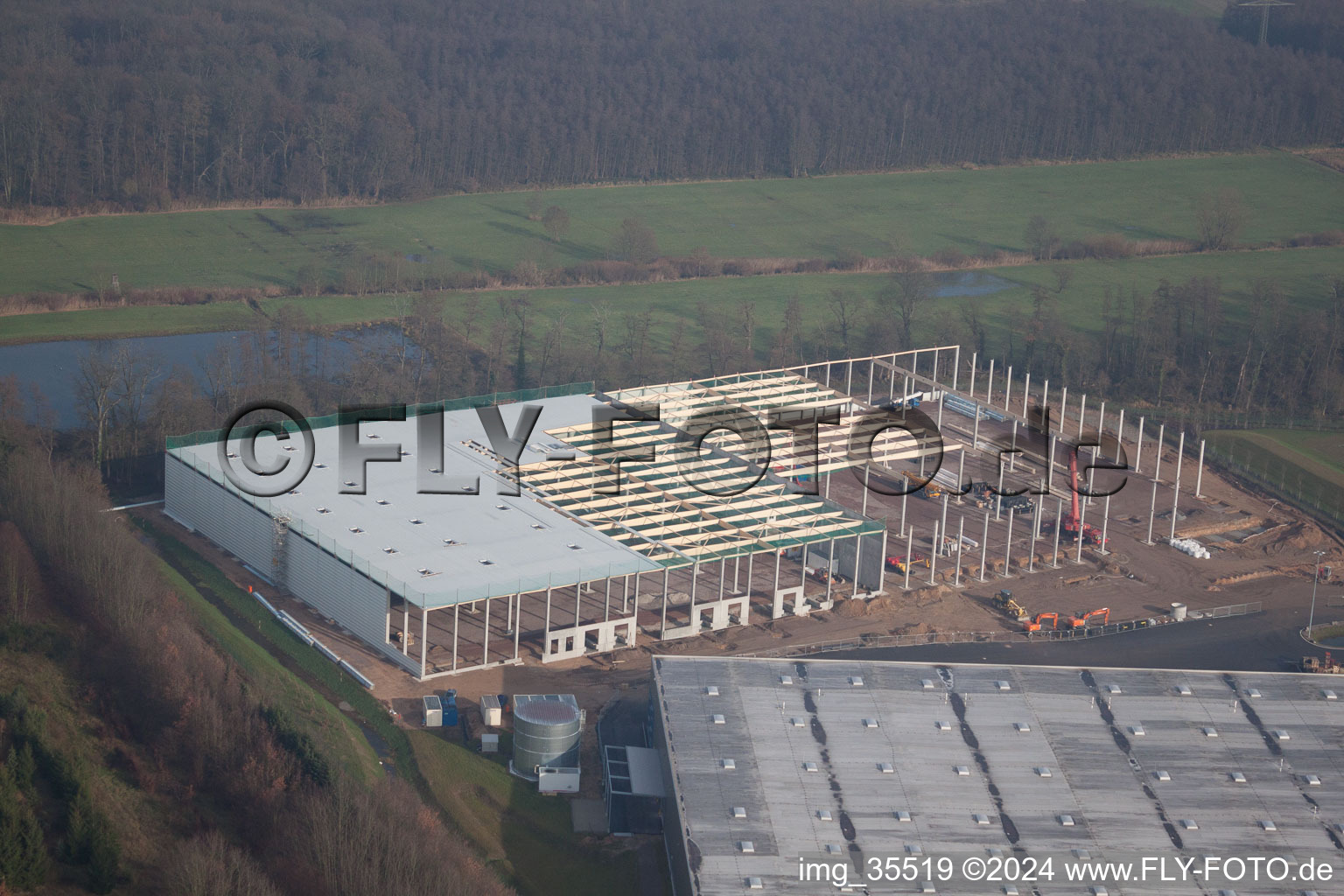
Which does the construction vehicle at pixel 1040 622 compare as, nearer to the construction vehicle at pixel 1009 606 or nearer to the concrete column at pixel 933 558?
the construction vehicle at pixel 1009 606

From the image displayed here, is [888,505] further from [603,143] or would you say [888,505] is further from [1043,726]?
[603,143]

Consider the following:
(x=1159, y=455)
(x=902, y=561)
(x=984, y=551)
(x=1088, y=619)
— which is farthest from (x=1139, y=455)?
(x=1088, y=619)

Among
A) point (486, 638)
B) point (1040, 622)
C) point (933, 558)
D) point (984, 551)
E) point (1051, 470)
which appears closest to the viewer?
point (486, 638)

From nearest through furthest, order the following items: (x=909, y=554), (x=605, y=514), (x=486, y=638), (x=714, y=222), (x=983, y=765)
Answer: (x=983, y=765)
(x=486, y=638)
(x=605, y=514)
(x=909, y=554)
(x=714, y=222)

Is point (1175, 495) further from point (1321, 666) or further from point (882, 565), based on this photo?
point (882, 565)

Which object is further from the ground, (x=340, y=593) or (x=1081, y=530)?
(x=1081, y=530)

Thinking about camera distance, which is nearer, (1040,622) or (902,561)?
(1040,622)

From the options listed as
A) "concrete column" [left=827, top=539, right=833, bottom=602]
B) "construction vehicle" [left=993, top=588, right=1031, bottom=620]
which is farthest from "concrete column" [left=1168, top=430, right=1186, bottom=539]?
"concrete column" [left=827, top=539, right=833, bottom=602]

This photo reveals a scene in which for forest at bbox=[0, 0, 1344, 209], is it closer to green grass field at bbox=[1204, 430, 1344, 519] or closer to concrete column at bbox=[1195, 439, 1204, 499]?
green grass field at bbox=[1204, 430, 1344, 519]
